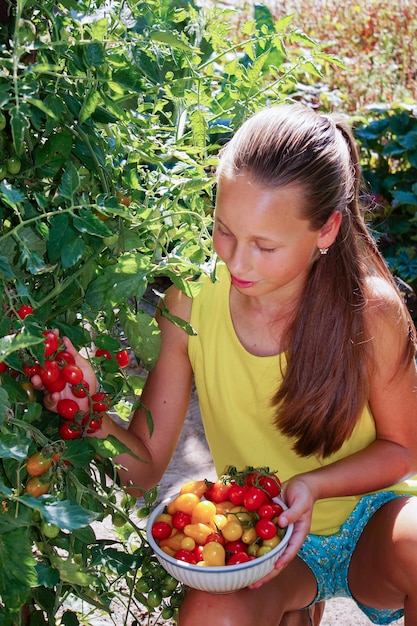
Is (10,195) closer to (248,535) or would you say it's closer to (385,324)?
(248,535)

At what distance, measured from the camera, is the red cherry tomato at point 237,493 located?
135 centimetres

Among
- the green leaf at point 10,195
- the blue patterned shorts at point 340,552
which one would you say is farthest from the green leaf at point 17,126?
the blue patterned shorts at point 340,552

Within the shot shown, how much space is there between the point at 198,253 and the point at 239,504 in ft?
1.27

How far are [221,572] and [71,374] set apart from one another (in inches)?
13.5

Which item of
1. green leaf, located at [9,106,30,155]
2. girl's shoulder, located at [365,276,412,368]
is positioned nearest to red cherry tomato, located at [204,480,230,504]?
girl's shoulder, located at [365,276,412,368]

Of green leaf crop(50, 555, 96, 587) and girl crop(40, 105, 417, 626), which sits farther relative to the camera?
girl crop(40, 105, 417, 626)

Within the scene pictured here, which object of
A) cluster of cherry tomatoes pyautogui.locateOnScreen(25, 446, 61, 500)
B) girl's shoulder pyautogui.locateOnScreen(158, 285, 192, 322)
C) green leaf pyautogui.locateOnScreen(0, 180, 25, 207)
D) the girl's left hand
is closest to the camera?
green leaf pyautogui.locateOnScreen(0, 180, 25, 207)

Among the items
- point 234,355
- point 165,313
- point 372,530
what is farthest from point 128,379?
point 372,530

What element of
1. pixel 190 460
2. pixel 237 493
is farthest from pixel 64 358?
pixel 190 460

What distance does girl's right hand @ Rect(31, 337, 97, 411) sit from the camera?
125cm

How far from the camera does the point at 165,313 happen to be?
1391 millimetres

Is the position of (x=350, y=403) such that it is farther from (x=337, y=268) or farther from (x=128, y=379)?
(x=128, y=379)

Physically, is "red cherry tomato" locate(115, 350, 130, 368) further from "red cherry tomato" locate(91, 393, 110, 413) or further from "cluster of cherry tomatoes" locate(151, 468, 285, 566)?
"cluster of cherry tomatoes" locate(151, 468, 285, 566)

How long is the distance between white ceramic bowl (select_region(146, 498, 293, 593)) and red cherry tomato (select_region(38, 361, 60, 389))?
300 mm
